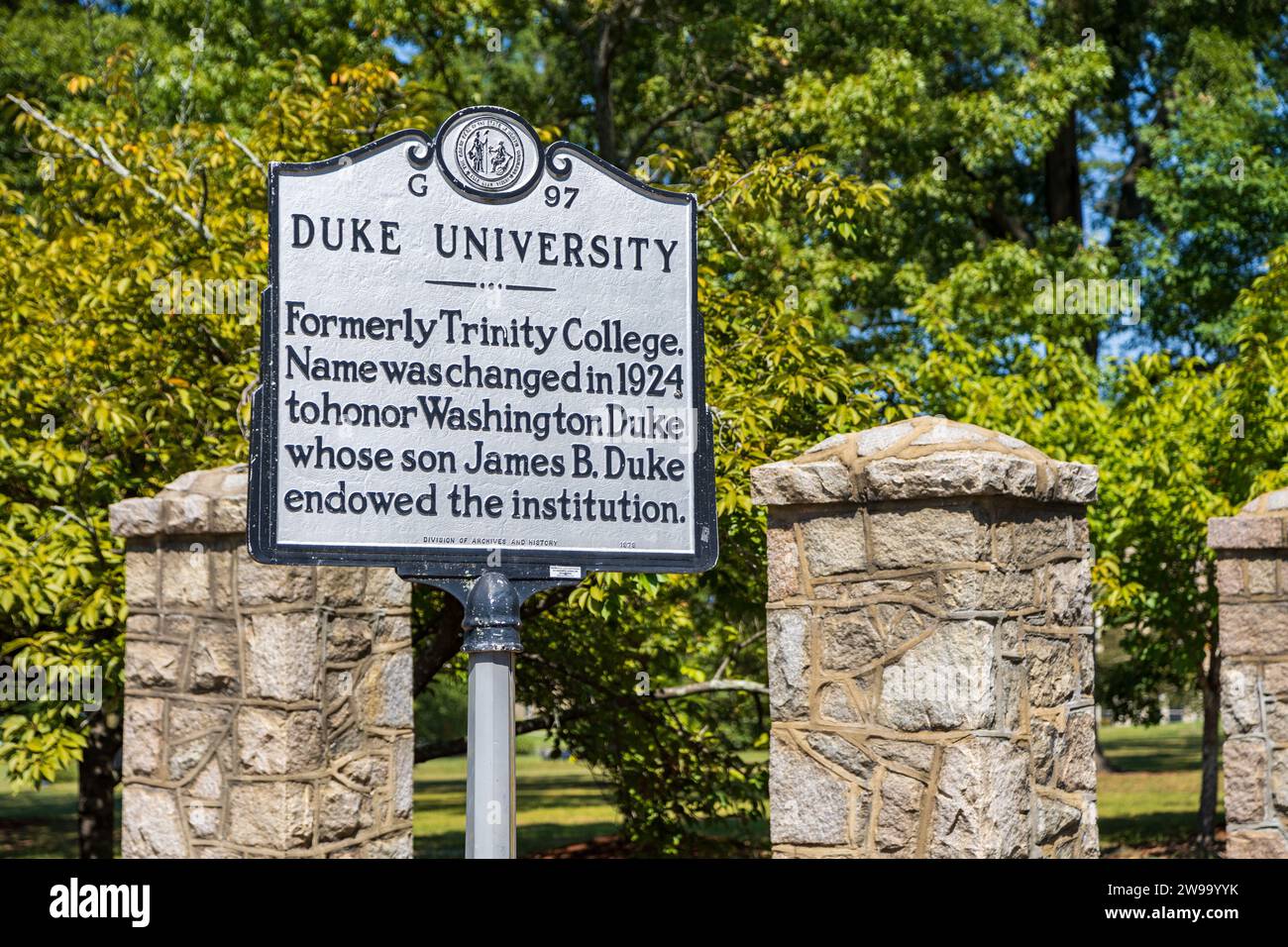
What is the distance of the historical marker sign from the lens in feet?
10.7

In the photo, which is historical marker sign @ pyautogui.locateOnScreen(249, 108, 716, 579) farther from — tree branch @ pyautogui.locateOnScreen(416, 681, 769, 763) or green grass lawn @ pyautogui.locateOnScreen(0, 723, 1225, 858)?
green grass lawn @ pyautogui.locateOnScreen(0, 723, 1225, 858)

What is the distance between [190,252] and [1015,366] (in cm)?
673

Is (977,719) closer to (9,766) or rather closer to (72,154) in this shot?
(9,766)

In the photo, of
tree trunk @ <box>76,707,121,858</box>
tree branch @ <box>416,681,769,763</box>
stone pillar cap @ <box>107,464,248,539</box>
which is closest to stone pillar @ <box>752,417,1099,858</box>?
stone pillar cap @ <box>107,464,248,539</box>

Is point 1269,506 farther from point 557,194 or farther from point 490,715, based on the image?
point 490,715

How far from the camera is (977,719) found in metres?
4.31

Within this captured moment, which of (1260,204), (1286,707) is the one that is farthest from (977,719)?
(1260,204)

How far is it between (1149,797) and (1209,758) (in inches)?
278

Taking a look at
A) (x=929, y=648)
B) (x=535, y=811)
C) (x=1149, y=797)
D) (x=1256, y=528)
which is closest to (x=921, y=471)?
(x=929, y=648)

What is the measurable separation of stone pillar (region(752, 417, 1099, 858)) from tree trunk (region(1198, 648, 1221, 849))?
8148 millimetres

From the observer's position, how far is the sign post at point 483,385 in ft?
10.6

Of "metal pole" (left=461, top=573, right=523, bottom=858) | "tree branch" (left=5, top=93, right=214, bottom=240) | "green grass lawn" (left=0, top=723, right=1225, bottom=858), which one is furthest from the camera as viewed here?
"green grass lawn" (left=0, top=723, right=1225, bottom=858)

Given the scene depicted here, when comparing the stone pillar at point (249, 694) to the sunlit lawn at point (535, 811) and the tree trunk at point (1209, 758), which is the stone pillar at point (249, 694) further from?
the tree trunk at point (1209, 758)
